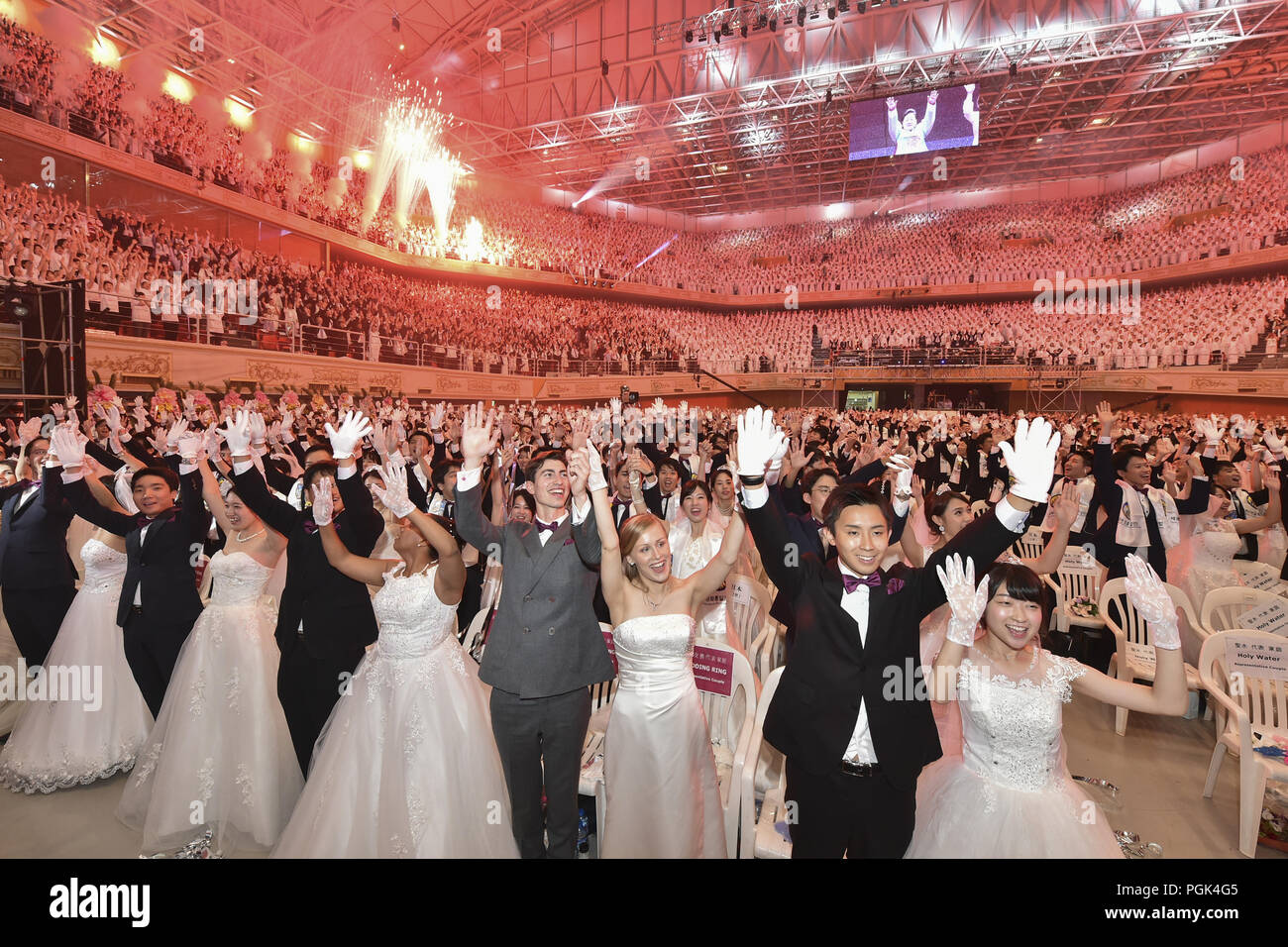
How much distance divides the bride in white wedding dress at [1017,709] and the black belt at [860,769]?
0.38m

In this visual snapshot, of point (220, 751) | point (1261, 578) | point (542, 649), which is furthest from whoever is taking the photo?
point (1261, 578)

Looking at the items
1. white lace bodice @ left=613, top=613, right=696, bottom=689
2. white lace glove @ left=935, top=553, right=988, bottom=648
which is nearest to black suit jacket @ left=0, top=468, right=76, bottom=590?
white lace bodice @ left=613, top=613, right=696, bottom=689

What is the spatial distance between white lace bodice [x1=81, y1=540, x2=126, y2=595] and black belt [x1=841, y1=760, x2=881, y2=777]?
458 centimetres

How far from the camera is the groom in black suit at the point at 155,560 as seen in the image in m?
3.82

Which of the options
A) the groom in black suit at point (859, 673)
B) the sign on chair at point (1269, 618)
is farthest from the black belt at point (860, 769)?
the sign on chair at point (1269, 618)

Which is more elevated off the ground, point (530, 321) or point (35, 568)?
point (530, 321)

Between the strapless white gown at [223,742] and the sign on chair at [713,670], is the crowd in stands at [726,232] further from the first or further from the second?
the sign on chair at [713,670]

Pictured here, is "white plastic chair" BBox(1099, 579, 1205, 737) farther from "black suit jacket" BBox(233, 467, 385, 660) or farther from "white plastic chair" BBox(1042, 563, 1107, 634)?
"black suit jacket" BBox(233, 467, 385, 660)

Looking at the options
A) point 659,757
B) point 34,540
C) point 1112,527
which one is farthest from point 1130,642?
point 34,540

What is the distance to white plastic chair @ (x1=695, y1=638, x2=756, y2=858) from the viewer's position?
3012 mm

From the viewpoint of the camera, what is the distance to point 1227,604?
486 centimetres

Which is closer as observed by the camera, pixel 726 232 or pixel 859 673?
pixel 859 673

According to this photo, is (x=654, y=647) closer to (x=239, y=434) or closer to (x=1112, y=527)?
(x=239, y=434)

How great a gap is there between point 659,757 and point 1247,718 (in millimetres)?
3121
